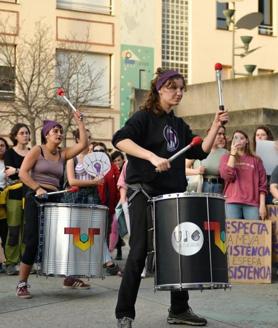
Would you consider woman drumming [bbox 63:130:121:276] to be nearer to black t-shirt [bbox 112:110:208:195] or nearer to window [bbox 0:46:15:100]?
black t-shirt [bbox 112:110:208:195]

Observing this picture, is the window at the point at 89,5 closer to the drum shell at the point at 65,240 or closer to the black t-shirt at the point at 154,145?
the drum shell at the point at 65,240

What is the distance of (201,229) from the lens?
5.04 m

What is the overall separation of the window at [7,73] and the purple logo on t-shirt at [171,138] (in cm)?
2006

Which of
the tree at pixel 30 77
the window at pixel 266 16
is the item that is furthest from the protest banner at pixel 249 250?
the window at pixel 266 16

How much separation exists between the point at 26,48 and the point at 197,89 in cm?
964

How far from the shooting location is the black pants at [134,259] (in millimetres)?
5191

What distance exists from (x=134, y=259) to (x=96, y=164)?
10.4ft

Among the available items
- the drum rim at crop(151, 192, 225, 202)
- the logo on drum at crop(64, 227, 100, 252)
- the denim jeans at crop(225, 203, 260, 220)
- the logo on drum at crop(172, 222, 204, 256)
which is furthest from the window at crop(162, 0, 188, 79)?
the logo on drum at crop(172, 222, 204, 256)

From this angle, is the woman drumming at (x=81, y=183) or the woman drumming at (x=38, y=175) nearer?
the woman drumming at (x=38, y=175)

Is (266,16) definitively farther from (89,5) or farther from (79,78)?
(79,78)

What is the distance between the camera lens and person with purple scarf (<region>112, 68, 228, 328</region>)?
5203mm

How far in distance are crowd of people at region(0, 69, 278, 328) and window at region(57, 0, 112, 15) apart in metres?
17.5

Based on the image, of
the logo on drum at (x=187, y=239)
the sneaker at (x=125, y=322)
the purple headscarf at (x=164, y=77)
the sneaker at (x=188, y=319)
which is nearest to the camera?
the logo on drum at (x=187, y=239)

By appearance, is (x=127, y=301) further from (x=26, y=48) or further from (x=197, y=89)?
(x=26, y=48)
